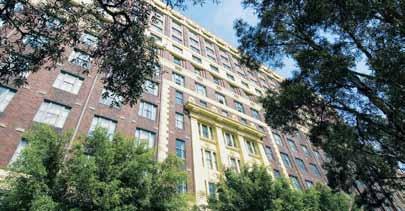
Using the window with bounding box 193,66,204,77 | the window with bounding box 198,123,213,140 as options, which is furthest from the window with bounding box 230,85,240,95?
the window with bounding box 198,123,213,140

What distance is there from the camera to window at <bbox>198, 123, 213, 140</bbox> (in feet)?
82.3

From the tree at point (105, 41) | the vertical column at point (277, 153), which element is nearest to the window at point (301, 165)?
the vertical column at point (277, 153)

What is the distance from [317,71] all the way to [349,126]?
282 cm

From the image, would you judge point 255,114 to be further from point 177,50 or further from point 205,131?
point 177,50

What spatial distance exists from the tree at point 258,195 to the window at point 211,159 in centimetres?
713

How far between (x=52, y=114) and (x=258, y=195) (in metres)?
14.4

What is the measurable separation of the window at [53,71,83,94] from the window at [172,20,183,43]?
1836 centimetres

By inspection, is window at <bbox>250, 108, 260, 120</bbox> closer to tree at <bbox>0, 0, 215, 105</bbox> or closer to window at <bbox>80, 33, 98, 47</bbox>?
window at <bbox>80, 33, 98, 47</bbox>

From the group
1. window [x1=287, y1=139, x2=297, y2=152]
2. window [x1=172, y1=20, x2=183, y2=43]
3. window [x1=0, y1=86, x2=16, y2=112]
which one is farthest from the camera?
window [x1=172, y1=20, x2=183, y2=43]

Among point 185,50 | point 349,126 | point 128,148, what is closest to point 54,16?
A: point 128,148

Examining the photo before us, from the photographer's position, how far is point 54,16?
8.68m

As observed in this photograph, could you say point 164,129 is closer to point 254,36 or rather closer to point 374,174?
point 254,36

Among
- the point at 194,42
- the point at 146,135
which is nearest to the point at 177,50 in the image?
the point at 194,42

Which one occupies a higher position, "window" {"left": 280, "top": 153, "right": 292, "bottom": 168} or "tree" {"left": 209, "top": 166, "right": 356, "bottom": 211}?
"window" {"left": 280, "top": 153, "right": 292, "bottom": 168}
